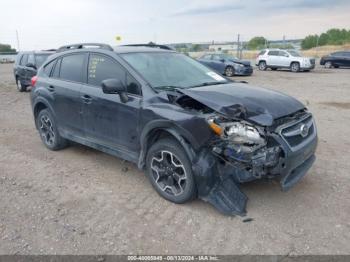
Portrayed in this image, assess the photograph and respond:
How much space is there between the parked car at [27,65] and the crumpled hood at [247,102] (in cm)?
1050

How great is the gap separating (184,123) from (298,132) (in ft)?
4.14

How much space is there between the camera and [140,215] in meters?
3.71

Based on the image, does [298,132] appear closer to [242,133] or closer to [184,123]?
[242,133]

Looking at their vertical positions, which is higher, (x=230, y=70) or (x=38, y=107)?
(x=38, y=107)

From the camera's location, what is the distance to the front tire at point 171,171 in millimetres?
3731

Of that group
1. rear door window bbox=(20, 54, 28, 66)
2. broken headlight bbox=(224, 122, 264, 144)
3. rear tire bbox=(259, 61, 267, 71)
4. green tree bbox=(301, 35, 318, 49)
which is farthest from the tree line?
broken headlight bbox=(224, 122, 264, 144)

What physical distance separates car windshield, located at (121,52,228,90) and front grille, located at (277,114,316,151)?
1314mm

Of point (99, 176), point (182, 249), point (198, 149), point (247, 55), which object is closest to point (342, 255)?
point (182, 249)

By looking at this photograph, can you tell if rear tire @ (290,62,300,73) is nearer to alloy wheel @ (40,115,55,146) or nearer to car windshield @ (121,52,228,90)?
car windshield @ (121,52,228,90)

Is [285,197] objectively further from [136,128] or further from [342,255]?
[136,128]

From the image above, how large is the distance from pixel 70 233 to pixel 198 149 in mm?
1530

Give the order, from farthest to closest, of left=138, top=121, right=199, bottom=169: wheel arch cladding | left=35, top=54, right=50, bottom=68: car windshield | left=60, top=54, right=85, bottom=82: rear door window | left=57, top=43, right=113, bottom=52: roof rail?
left=35, top=54, right=50, bottom=68: car windshield, left=60, top=54, right=85, bottom=82: rear door window, left=57, top=43, right=113, bottom=52: roof rail, left=138, top=121, right=199, bottom=169: wheel arch cladding

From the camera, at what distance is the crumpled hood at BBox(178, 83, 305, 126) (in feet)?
11.6

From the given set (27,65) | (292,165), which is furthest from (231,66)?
(292,165)
